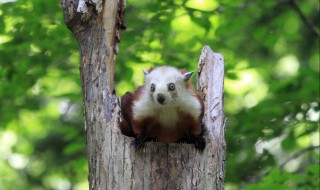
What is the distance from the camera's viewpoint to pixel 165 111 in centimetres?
450

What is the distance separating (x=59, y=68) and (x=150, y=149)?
368 cm

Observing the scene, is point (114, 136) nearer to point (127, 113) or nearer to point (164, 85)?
point (127, 113)

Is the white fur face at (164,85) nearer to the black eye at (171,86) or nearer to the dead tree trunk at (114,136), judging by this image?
the black eye at (171,86)

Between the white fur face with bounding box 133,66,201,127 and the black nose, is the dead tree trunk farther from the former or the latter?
the black nose

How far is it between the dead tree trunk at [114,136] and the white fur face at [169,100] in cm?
20

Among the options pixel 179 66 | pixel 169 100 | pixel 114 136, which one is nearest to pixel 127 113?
pixel 114 136

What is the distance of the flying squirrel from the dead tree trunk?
0.41 feet

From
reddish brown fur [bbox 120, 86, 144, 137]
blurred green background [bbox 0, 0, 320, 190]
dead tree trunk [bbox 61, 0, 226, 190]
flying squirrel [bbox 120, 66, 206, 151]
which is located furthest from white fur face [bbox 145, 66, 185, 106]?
blurred green background [bbox 0, 0, 320, 190]

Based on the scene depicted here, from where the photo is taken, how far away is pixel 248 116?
704cm

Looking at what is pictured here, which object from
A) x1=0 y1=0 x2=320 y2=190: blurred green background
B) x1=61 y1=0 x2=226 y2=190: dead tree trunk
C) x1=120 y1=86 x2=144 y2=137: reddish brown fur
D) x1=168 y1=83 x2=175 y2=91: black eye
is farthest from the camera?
x1=0 y1=0 x2=320 y2=190: blurred green background

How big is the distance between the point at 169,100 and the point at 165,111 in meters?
0.18

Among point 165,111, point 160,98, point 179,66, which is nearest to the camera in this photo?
point 160,98

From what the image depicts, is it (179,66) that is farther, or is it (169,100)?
(179,66)

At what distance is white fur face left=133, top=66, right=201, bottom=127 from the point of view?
439 cm
